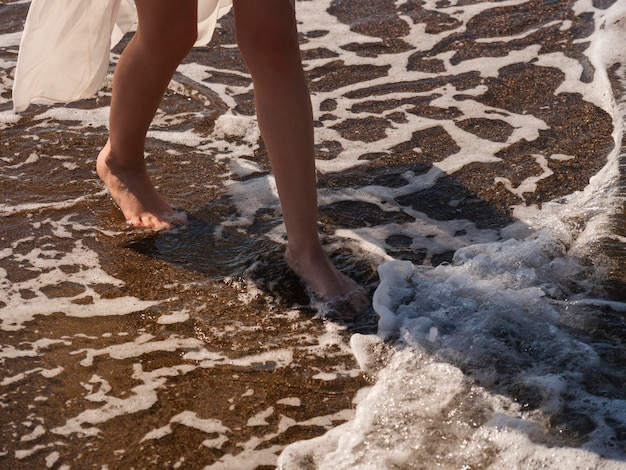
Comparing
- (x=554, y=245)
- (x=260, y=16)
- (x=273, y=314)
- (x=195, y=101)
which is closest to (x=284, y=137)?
(x=260, y=16)

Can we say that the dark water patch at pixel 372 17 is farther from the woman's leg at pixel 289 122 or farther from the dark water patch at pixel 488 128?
the woman's leg at pixel 289 122

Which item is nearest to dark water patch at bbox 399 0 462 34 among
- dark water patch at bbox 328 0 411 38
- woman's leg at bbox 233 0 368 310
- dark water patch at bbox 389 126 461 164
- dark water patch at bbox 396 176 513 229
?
dark water patch at bbox 328 0 411 38

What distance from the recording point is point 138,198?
3.32 m

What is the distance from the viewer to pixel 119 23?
3.53m

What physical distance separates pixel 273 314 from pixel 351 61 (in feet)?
8.28

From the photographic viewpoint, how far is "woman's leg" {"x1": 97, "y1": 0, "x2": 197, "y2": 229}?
9.38ft

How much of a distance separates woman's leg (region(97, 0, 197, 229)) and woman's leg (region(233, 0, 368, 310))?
310 mm

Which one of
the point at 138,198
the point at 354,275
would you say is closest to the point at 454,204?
the point at 354,275

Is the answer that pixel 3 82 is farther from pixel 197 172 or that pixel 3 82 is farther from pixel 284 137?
pixel 284 137

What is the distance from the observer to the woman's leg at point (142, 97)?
2859mm

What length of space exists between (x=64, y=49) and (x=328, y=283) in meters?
1.34

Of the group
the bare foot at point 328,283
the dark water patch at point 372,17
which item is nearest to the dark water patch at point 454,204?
the bare foot at point 328,283

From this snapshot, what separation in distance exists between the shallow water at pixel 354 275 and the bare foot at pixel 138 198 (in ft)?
0.20

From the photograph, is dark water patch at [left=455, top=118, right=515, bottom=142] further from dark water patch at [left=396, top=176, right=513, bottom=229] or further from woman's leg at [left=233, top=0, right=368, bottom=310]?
woman's leg at [left=233, top=0, right=368, bottom=310]
